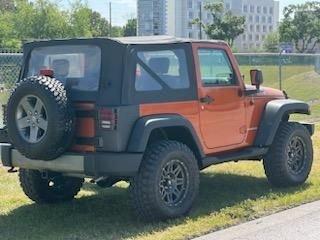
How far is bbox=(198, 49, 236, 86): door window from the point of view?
725 centimetres

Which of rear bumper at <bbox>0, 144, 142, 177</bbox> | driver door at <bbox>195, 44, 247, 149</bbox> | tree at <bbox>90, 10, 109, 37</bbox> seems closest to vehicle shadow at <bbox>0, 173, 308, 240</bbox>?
rear bumper at <bbox>0, 144, 142, 177</bbox>

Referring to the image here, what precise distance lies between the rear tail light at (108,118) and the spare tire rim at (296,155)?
292cm

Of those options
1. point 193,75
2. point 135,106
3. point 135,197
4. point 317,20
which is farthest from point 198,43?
point 317,20

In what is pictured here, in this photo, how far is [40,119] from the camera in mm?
6273

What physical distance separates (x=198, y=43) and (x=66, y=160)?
2052 mm

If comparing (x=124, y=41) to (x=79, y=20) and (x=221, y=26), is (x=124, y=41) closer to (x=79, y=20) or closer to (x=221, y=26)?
(x=79, y=20)

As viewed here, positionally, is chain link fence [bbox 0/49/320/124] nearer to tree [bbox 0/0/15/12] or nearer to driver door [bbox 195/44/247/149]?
driver door [bbox 195/44/247/149]

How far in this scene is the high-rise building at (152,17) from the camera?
12469 cm

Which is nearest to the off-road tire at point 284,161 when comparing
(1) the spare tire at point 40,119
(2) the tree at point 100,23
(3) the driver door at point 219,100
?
(3) the driver door at point 219,100

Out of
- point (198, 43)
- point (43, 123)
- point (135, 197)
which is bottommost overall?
point (135, 197)

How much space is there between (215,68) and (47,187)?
2377mm

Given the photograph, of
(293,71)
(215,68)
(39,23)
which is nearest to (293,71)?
(293,71)

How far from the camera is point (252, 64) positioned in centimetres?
2488

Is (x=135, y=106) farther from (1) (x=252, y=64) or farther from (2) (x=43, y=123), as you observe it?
(1) (x=252, y=64)
